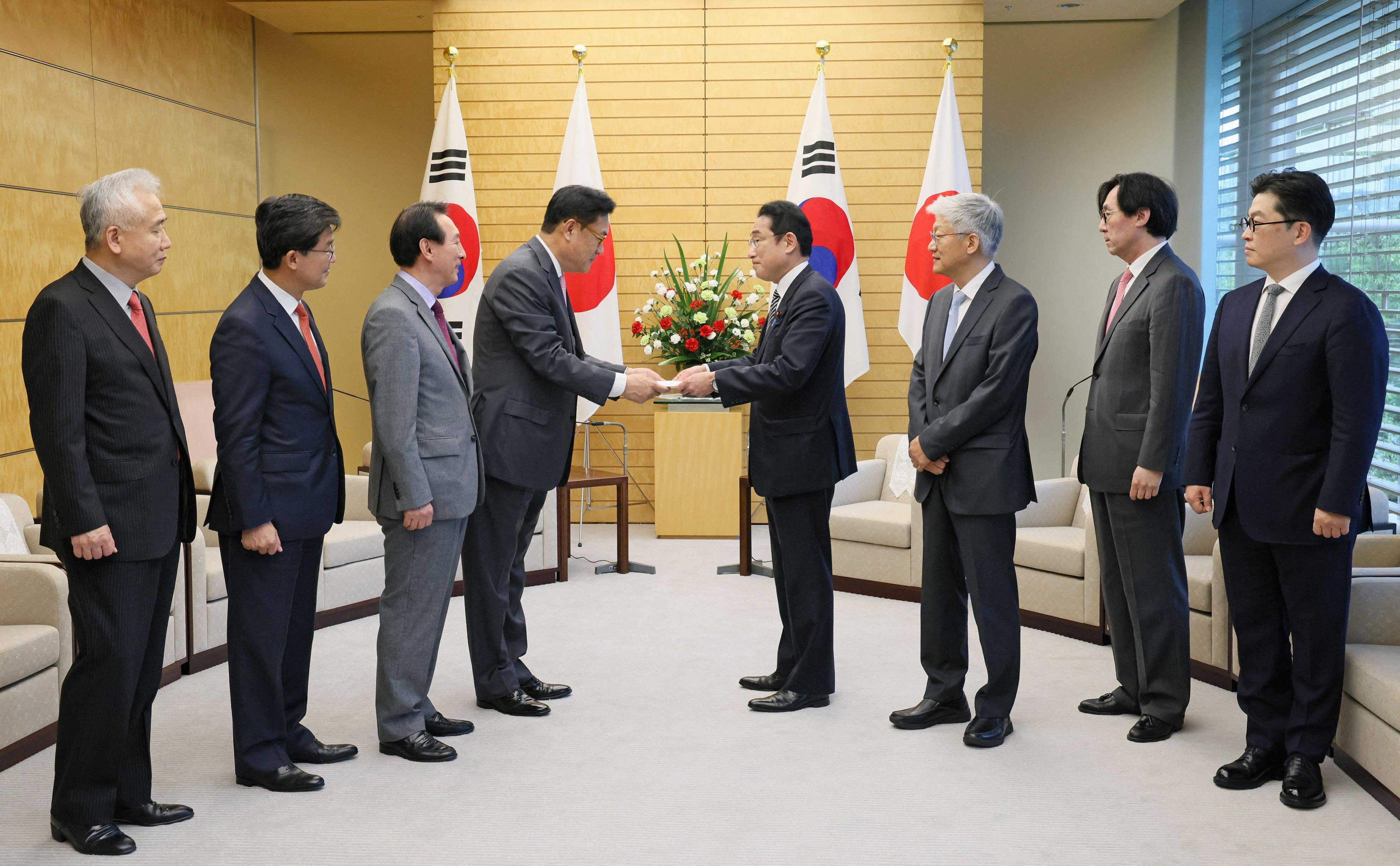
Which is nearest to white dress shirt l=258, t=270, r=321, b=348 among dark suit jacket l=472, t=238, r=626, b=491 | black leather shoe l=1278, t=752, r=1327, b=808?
dark suit jacket l=472, t=238, r=626, b=491

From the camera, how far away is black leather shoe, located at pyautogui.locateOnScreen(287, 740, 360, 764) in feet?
10.5

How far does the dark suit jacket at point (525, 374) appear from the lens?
3496mm

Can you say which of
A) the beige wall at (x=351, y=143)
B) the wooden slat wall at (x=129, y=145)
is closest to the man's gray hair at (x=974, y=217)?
the wooden slat wall at (x=129, y=145)

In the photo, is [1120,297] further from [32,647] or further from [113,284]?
[32,647]

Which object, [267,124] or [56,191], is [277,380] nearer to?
[56,191]

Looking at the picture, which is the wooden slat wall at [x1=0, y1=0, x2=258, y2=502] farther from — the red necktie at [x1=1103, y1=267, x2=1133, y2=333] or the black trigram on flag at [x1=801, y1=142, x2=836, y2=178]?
the red necktie at [x1=1103, y1=267, x2=1133, y2=333]

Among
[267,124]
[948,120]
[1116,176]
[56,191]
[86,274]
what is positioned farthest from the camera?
[267,124]

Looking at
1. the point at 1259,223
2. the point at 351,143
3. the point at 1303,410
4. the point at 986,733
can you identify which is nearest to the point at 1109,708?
the point at 986,733

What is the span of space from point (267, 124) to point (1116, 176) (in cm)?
670

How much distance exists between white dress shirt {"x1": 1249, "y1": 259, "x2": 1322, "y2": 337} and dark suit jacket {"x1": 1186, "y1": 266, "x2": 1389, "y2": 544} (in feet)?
0.04

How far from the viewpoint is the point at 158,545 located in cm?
261

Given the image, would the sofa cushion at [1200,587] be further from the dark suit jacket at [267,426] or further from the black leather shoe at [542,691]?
the dark suit jacket at [267,426]

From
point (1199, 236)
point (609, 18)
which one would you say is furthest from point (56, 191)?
point (1199, 236)

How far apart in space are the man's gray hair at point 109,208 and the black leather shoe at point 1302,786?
10.6 feet
